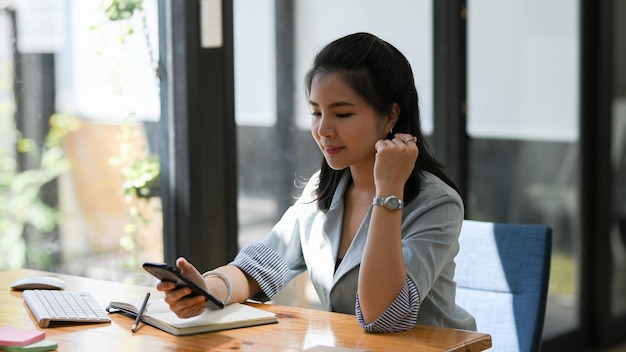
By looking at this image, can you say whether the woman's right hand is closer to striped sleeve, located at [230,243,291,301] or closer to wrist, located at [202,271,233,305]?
wrist, located at [202,271,233,305]

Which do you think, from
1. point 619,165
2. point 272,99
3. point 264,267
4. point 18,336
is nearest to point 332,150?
point 264,267

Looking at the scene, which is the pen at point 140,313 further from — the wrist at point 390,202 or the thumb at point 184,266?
the wrist at point 390,202

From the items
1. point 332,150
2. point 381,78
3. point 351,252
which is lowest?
point 351,252

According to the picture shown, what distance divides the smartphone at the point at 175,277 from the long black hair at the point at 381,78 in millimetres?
505

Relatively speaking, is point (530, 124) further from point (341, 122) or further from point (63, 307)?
point (63, 307)

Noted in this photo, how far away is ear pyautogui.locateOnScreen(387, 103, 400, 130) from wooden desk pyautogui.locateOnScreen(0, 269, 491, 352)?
18.0 inches

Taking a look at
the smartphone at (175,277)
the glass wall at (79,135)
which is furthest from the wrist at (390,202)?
the glass wall at (79,135)

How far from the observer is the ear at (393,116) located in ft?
7.03

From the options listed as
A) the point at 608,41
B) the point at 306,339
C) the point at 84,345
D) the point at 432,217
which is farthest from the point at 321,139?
the point at 608,41

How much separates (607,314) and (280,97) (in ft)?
7.27

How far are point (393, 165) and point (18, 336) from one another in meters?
0.79

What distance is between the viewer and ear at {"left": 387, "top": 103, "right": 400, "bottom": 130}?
214 centimetres

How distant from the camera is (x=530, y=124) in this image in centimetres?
420

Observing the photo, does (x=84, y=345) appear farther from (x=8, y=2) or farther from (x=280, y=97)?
(x=280, y=97)
